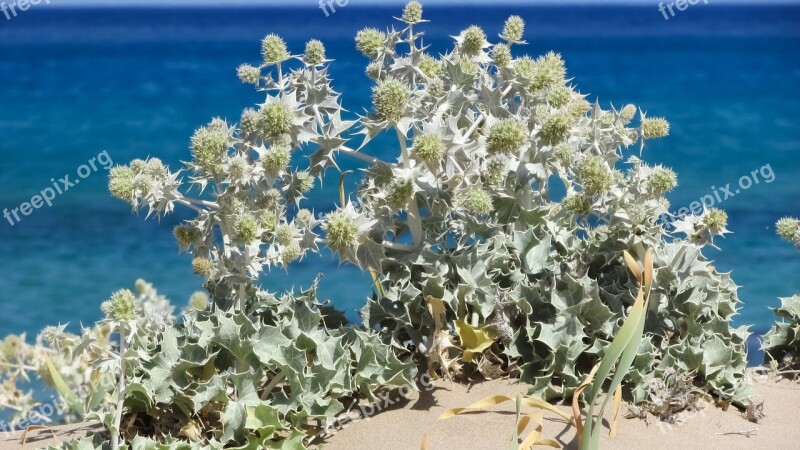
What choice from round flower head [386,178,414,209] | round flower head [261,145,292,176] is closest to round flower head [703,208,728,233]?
round flower head [386,178,414,209]

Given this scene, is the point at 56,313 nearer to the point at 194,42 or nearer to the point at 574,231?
the point at 574,231

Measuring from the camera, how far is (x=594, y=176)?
3357mm

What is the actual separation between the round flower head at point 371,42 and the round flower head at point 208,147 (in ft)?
2.78

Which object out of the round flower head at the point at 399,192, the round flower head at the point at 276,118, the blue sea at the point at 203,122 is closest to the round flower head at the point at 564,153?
the round flower head at the point at 399,192

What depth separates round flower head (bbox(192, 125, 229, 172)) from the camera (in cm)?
326

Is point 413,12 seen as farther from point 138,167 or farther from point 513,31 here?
point 138,167

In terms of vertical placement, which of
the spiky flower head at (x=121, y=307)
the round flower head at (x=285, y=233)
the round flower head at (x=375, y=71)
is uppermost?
the round flower head at (x=375, y=71)

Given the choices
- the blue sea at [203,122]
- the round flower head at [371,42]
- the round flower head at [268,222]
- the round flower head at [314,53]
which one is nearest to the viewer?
the round flower head at [268,222]

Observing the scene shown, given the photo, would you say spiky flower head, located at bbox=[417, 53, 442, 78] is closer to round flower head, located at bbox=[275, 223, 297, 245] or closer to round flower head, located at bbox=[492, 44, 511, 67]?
round flower head, located at bbox=[492, 44, 511, 67]

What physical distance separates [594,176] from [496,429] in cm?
94

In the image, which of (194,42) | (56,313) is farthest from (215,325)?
(194,42)

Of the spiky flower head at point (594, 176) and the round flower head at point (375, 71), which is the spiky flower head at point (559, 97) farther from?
the round flower head at point (375, 71)

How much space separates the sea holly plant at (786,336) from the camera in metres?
4.11

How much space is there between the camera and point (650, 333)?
12.0ft
